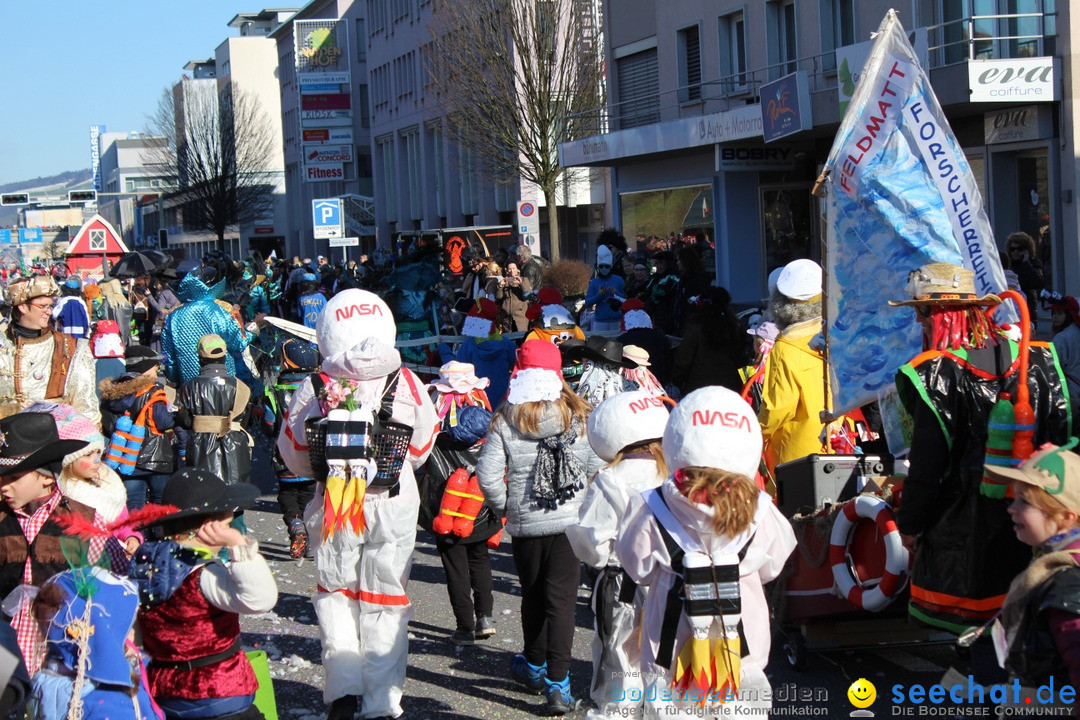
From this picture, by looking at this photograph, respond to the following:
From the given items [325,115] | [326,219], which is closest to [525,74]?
[326,219]

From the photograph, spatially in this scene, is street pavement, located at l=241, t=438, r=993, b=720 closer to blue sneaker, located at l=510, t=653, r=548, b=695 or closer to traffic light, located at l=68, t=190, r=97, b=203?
blue sneaker, located at l=510, t=653, r=548, b=695

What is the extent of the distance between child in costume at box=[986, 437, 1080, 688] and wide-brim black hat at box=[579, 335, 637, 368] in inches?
149

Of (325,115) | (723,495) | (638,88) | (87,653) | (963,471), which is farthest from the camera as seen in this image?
(325,115)

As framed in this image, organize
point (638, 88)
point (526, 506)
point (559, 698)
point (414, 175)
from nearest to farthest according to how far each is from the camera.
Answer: point (559, 698) < point (526, 506) < point (638, 88) < point (414, 175)

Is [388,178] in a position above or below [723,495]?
above

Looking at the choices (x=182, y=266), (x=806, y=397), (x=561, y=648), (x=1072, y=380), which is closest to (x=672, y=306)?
(x=1072, y=380)

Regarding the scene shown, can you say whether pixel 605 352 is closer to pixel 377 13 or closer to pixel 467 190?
pixel 467 190

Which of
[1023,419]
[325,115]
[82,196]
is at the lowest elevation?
[1023,419]

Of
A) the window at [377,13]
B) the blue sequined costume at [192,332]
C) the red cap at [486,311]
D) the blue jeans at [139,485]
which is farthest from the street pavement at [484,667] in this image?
the window at [377,13]

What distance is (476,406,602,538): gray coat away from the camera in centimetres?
563

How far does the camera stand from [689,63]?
26.8 m

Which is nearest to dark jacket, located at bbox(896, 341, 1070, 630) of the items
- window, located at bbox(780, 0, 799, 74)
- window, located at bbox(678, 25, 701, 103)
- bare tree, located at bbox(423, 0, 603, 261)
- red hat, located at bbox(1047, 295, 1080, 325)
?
red hat, located at bbox(1047, 295, 1080, 325)

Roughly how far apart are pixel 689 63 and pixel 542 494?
74.1 feet

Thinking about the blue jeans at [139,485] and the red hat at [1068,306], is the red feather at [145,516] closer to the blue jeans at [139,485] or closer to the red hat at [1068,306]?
the blue jeans at [139,485]
